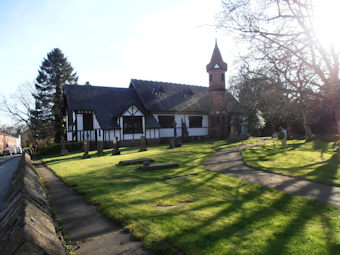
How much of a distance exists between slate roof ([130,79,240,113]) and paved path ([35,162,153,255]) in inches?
936

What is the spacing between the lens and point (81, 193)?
776cm

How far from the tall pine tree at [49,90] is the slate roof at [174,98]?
1828 centimetres

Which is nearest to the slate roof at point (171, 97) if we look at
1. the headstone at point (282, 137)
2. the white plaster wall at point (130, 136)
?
the white plaster wall at point (130, 136)

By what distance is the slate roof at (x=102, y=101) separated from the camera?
2688 cm

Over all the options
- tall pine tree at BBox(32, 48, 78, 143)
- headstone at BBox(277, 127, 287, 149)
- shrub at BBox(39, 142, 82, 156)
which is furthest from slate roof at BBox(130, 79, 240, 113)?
tall pine tree at BBox(32, 48, 78, 143)

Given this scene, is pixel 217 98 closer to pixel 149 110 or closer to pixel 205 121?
pixel 205 121

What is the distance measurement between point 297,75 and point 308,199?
918 centimetres

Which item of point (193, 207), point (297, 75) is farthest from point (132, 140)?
point (193, 207)

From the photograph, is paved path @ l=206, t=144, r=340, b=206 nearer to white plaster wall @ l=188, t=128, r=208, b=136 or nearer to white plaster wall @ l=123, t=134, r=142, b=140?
white plaster wall @ l=123, t=134, r=142, b=140

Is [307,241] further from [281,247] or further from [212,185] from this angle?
[212,185]

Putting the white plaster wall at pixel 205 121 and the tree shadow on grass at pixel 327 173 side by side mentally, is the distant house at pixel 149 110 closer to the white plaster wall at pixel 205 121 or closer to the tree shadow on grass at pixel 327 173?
the white plaster wall at pixel 205 121

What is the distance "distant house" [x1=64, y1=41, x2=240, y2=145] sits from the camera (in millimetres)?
27031

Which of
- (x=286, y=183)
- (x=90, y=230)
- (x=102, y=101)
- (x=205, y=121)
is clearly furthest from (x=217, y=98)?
(x=90, y=230)

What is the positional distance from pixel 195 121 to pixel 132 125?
991 cm
